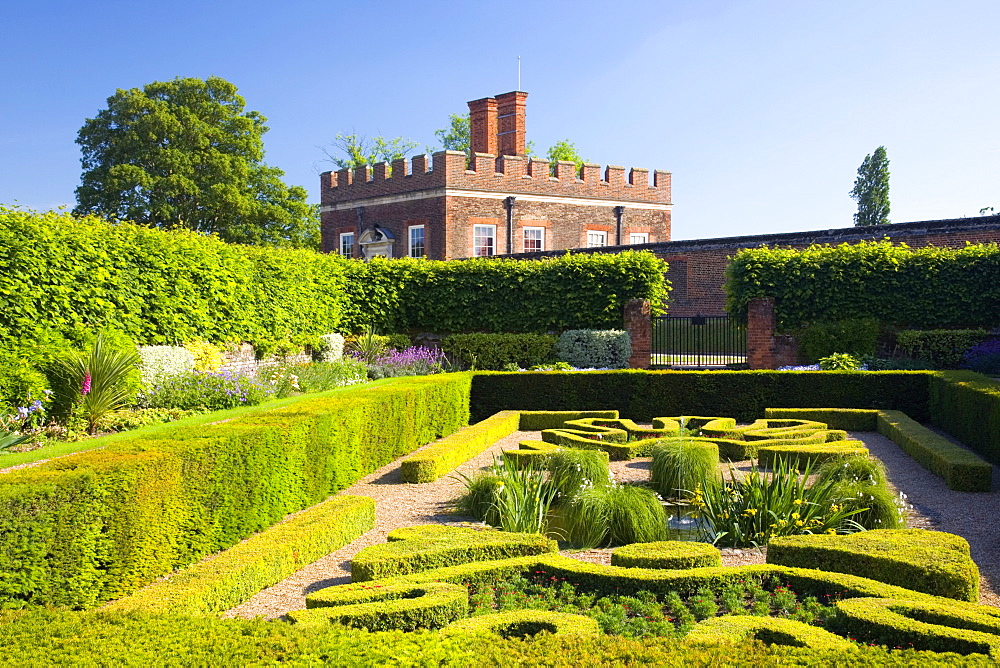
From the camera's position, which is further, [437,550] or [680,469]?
[680,469]

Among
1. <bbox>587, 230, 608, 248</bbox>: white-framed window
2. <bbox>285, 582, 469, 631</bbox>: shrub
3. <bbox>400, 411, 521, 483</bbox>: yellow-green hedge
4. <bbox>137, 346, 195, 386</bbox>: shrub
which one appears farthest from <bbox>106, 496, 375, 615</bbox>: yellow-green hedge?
<bbox>587, 230, 608, 248</bbox>: white-framed window

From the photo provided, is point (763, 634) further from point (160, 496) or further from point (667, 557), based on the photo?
point (160, 496)

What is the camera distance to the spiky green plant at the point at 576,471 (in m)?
7.25

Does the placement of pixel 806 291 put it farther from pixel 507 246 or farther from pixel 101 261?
pixel 507 246

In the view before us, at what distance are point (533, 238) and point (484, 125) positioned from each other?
475 cm

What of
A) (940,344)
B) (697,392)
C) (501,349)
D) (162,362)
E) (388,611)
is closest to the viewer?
(388,611)

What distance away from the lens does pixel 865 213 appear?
39688 mm

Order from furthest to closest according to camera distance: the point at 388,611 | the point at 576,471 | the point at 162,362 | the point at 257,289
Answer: the point at 257,289, the point at 162,362, the point at 576,471, the point at 388,611

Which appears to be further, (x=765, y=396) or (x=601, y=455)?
(x=765, y=396)

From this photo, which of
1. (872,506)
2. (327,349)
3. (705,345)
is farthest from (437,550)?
(705,345)

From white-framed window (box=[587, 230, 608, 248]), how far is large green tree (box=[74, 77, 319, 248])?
534 inches

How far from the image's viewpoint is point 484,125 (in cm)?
3284

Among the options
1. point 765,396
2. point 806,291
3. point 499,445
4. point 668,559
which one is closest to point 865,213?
point 806,291

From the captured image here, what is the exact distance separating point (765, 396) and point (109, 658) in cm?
1150
